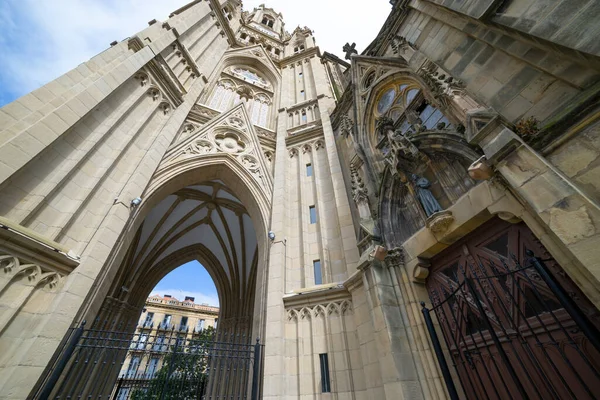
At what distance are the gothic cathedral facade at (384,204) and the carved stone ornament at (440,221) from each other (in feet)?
0.13

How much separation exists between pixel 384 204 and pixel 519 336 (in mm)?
3390

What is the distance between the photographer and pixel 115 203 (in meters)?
5.77

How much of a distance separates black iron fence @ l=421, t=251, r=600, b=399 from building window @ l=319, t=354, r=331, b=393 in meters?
2.48

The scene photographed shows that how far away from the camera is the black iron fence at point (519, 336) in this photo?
2.43 metres

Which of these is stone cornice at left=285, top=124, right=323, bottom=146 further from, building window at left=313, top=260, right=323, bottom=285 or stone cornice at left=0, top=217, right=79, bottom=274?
stone cornice at left=0, top=217, right=79, bottom=274

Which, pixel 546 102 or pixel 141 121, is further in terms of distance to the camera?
pixel 141 121

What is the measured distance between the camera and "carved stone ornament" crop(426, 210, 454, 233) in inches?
165

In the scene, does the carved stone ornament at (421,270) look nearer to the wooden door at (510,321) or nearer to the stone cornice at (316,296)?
the wooden door at (510,321)

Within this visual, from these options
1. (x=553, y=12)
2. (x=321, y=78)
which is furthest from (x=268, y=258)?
(x=321, y=78)

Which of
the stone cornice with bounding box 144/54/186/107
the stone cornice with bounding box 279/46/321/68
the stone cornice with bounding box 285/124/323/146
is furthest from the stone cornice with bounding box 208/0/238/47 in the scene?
the stone cornice with bounding box 285/124/323/146

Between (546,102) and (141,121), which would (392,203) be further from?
(141,121)

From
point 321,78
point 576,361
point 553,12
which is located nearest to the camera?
point 576,361

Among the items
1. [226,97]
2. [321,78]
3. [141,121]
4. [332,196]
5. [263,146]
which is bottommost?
[332,196]

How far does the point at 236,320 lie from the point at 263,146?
923 cm
